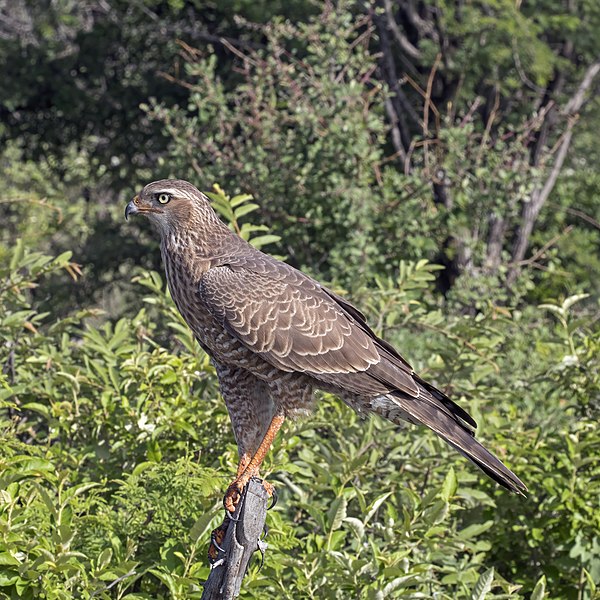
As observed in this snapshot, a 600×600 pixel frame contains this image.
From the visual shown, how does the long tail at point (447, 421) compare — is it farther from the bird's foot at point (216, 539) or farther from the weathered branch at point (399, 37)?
the weathered branch at point (399, 37)

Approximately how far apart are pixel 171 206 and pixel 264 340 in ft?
2.46

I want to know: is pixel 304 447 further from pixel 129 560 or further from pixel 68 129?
pixel 68 129

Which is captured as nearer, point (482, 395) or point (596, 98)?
point (482, 395)

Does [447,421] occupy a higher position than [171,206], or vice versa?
[171,206]

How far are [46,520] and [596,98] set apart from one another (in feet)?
27.0

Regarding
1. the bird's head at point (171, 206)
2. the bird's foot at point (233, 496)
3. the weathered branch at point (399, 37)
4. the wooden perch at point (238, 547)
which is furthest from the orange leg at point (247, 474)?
the weathered branch at point (399, 37)

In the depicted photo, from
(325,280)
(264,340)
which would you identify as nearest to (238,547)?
(264,340)

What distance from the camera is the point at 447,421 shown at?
4043mm

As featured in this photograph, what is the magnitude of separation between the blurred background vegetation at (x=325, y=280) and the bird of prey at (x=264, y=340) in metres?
0.34

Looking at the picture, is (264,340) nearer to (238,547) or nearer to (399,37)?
(238,547)

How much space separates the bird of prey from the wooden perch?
296 mm

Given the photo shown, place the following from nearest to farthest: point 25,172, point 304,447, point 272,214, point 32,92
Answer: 1. point 304,447
2. point 272,214
3. point 32,92
4. point 25,172

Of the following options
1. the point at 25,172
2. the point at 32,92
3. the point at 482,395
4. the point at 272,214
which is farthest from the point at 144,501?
the point at 25,172

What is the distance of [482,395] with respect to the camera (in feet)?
18.3
